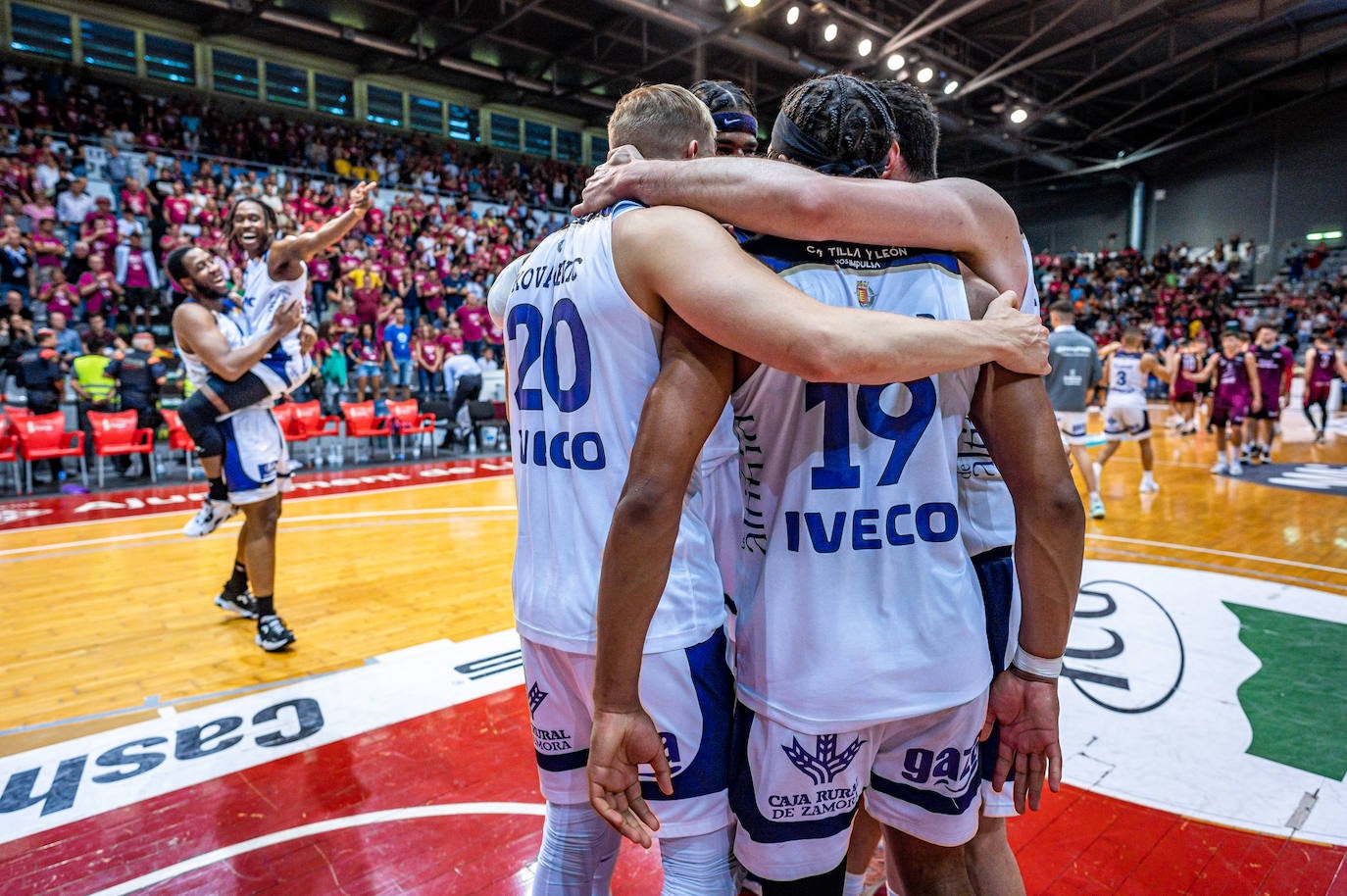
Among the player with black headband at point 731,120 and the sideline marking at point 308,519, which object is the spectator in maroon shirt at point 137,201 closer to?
the sideline marking at point 308,519

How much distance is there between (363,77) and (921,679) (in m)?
23.3

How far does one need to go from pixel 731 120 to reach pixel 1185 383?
14368 millimetres

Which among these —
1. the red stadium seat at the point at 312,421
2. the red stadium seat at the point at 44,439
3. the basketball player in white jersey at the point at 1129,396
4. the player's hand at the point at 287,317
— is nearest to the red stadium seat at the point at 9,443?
the red stadium seat at the point at 44,439

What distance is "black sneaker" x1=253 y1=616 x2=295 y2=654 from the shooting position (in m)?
4.05

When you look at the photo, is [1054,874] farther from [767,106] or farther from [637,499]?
[767,106]

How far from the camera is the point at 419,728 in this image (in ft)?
10.6

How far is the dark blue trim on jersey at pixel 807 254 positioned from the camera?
4.21ft

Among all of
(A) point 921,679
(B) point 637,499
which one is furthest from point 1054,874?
(B) point 637,499

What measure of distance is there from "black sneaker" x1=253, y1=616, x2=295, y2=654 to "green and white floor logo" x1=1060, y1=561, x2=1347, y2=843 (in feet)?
12.2

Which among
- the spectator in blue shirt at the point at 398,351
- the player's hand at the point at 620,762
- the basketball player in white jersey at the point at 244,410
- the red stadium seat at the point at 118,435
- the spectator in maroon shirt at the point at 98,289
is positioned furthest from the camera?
the spectator in blue shirt at the point at 398,351

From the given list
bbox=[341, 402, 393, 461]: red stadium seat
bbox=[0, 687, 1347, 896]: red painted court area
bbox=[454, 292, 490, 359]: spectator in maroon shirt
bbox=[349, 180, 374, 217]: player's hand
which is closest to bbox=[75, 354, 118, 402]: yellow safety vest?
bbox=[341, 402, 393, 461]: red stadium seat

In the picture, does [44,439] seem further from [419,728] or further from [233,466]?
[419,728]

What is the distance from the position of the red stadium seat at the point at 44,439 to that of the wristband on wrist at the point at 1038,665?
10041 mm

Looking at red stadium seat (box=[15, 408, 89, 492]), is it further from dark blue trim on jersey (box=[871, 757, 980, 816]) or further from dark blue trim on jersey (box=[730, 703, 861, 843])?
dark blue trim on jersey (box=[871, 757, 980, 816])
